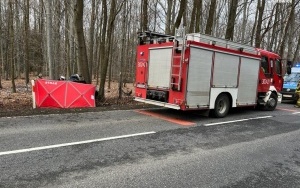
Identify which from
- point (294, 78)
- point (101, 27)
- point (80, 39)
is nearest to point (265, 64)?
point (80, 39)

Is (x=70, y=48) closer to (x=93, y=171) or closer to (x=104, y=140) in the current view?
(x=104, y=140)

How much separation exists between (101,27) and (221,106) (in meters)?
22.6

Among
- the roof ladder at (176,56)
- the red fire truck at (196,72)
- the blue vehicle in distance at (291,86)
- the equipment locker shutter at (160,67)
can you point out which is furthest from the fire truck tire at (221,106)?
the blue vehicle in distance at (291,86)

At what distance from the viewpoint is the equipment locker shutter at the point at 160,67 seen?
995 centimetres

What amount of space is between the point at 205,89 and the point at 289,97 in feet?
39.0

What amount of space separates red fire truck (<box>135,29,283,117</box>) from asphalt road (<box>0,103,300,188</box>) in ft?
3.49

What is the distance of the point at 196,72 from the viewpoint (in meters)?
9.58

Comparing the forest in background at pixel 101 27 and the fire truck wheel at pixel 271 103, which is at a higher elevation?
the forest in background at pixel 101 27

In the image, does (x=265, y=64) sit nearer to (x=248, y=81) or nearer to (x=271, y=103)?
(x=248, y=81)

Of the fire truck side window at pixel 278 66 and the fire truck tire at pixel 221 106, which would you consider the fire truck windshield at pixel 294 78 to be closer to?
the fire truck side window at pixel 278 66

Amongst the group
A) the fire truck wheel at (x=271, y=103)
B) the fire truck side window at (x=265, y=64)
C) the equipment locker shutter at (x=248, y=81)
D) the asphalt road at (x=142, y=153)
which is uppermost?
the fire truck side window at (x=265, y=64)

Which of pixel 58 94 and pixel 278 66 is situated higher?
pixel 278 66

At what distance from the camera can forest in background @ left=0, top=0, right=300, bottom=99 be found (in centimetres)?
1443

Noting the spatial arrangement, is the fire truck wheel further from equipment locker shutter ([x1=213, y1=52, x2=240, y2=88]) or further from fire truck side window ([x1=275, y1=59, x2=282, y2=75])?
equipment locker shutter ([x1=213, y1=52, x2=240, y2=88])
